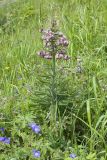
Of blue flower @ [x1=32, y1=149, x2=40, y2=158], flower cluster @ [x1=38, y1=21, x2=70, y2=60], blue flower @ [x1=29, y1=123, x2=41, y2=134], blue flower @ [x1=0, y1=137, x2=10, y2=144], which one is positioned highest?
flower cluster @ [x1=38, y1=21, x2=70, y2=60]

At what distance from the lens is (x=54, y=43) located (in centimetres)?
263

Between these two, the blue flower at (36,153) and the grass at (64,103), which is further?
the grass at (64,103)

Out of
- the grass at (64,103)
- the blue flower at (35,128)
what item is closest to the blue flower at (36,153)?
the grass at (64,103)

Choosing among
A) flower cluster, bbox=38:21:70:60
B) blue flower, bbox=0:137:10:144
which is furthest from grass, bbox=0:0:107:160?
flower cluster, bbox=38:21:70:60

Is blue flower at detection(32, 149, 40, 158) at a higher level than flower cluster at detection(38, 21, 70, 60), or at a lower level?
lower

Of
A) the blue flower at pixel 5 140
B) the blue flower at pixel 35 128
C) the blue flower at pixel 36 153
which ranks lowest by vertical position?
the blue flower at pixel 36 153

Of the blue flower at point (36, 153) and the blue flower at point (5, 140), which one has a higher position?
the blue flower at point (5, 140)

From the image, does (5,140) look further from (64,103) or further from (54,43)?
(54,43)

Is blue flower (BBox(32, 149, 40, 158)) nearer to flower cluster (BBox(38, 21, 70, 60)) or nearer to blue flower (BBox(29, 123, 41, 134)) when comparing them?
blue flower (BBox(29, 123, 41, 134))

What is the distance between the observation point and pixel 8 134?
9.05 ft

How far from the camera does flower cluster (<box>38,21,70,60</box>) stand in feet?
8.54

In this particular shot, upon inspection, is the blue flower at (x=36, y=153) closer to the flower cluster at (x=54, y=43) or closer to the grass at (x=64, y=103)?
the grass at (x=64, y=103)

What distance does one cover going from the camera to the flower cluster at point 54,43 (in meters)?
2.60

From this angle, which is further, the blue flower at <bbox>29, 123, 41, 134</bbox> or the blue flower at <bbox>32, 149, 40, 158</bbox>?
the blue flower at <bbox>29, 123, 41, 134</bbox>
